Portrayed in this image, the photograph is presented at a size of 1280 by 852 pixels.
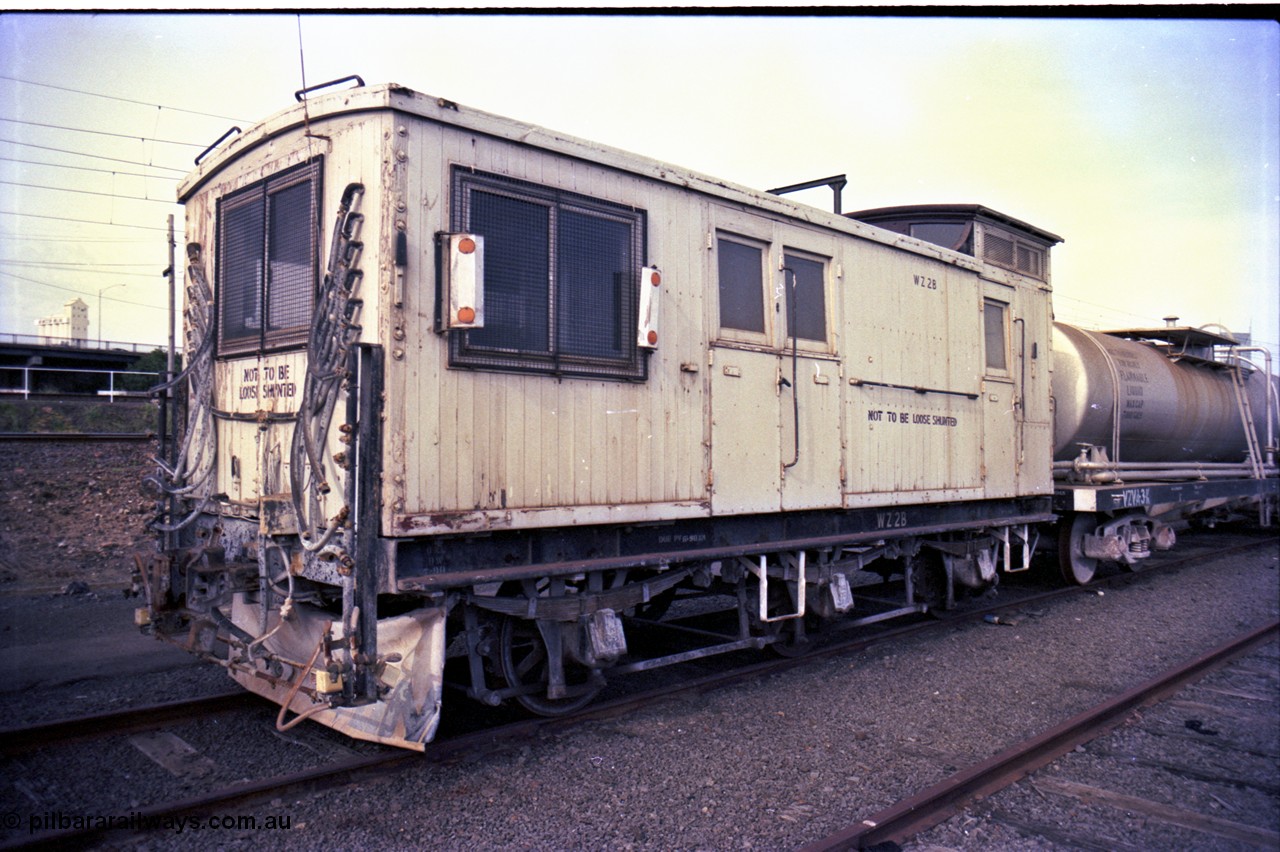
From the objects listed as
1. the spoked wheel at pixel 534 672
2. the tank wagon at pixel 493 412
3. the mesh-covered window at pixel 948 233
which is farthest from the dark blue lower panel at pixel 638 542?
the mesh-covered window at pixel 948 233

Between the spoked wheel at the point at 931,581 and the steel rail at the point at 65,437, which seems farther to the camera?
the steel rail at the point at 65,437

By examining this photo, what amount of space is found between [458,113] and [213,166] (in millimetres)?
2217

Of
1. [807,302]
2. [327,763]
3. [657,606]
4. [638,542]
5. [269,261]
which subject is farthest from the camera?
[657,606]

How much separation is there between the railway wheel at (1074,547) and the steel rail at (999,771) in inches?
167

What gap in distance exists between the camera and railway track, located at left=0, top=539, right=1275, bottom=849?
3.97 metres

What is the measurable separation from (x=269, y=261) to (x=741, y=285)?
3.30 m

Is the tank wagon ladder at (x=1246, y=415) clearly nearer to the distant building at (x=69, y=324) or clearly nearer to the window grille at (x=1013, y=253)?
the window grille at (x=1013, y=253)

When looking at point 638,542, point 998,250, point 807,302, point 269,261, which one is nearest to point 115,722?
point 269,261

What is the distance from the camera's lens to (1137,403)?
465 inches

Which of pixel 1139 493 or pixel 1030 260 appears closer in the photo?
pixel 1030 260

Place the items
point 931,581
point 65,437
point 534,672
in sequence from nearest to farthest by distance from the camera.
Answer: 1. point 534,672
2. point 931,581
3. point 65,437

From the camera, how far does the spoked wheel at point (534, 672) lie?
5242 mm

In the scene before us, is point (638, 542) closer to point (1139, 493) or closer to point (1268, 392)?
point (1139, 493)

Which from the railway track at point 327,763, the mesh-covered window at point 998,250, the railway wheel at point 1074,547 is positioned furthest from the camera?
the railway wheel at point 1074,547
